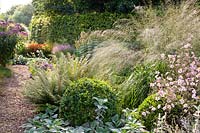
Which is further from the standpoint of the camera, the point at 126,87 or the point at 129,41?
the point at 129,41

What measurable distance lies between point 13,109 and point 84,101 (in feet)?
4.56

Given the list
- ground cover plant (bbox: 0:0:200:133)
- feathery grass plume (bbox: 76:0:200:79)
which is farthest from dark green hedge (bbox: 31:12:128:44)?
feathery grass plume (bbox: 76:0:200:79)

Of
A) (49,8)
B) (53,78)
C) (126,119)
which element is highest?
(49,8)

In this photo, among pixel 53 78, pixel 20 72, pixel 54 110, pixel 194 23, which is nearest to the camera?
pixel 54 110

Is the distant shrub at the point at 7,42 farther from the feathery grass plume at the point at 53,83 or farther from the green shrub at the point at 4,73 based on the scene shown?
the feathery grass plume at the point at 53,83

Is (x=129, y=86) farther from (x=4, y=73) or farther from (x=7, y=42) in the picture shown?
(x=7, y=42)

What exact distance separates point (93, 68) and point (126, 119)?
5.05ft

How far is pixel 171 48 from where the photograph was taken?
574cm

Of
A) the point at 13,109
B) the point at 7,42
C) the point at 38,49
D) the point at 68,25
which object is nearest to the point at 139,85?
the point at 13,109

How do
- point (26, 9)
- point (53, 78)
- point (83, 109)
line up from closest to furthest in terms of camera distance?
point (83, 109), point (53, 78), point (26, 9)

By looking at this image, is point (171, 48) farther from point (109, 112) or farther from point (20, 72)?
point (20, 72)

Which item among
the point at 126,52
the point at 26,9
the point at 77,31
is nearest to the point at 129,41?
the point at 126,52

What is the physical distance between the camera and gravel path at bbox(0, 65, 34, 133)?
15.0ft

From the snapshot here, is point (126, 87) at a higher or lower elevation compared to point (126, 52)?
lower
